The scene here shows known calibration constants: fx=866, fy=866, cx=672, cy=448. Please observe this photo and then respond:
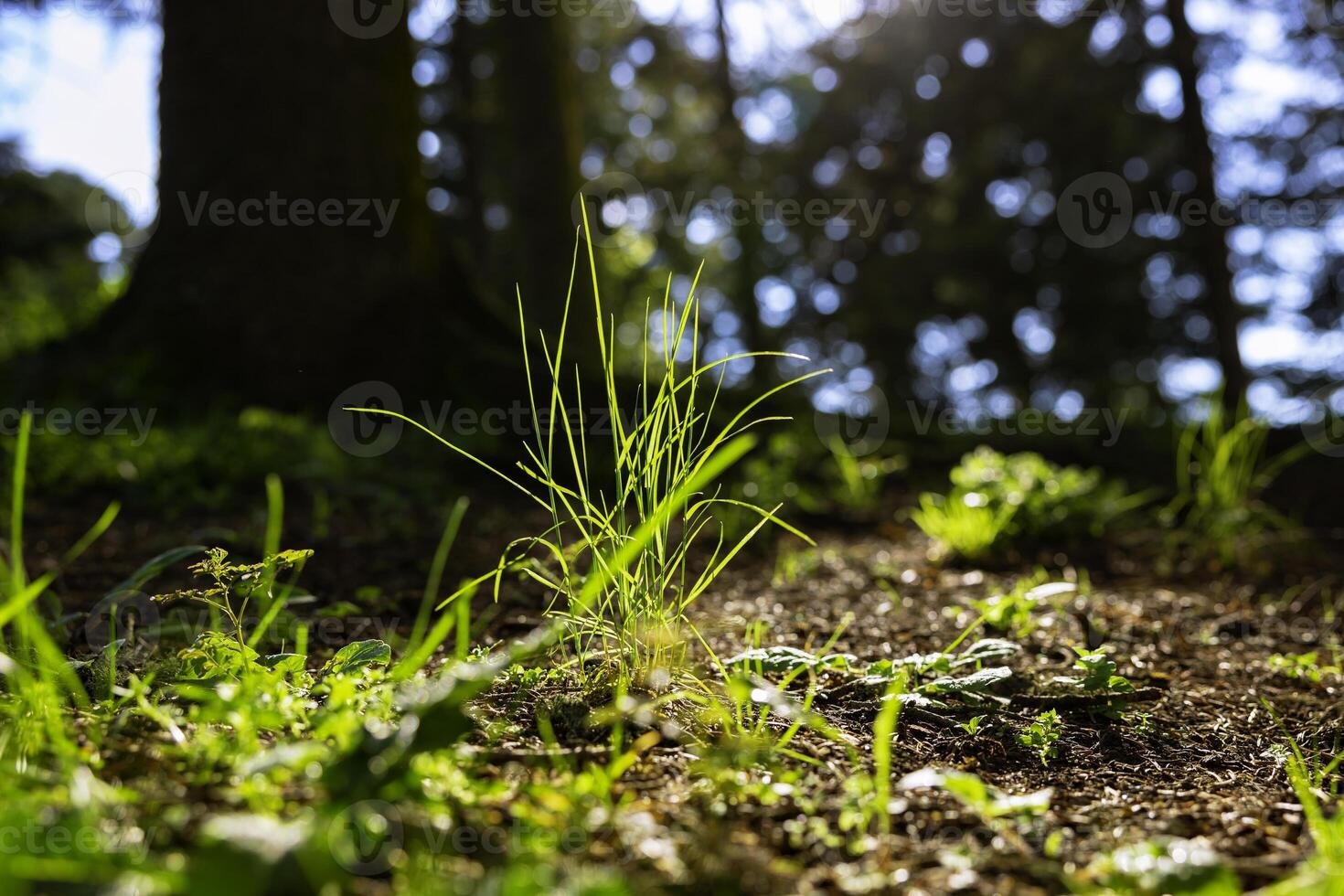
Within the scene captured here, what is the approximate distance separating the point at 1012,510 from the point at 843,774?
210 cm

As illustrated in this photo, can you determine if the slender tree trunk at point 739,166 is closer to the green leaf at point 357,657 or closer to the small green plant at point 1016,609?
the small green plant at point 1016,609

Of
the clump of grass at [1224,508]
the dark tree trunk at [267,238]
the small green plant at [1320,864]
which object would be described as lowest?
the clump of grass at [1224,508]

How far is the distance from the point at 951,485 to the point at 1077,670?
117 inches

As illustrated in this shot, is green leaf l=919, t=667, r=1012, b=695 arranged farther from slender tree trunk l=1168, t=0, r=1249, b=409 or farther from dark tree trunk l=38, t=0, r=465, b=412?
slender tree trunk l=1168, t=0, r=1249, b=409

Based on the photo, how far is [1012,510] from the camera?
9.95ft

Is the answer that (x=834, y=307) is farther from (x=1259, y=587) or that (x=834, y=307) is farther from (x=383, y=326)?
(x=1259, y=587)

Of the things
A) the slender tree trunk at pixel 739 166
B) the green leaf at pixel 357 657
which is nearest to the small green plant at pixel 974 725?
the green leaf at pixel 357 657

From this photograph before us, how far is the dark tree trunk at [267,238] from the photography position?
4363 mm

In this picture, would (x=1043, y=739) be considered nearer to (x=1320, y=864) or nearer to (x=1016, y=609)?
(x=1320, y=864)

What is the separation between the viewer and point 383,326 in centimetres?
447

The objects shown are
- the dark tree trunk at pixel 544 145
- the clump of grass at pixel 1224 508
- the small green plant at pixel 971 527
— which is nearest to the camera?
the small green plant at pixel 971 527

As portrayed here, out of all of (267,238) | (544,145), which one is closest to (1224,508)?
(267,238)

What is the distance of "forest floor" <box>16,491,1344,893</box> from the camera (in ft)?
2.91

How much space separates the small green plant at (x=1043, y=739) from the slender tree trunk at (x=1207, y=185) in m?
6.78
